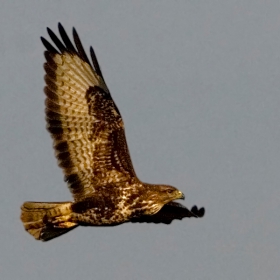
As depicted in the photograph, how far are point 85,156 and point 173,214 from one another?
204 cm

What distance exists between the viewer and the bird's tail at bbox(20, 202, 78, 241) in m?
13.0

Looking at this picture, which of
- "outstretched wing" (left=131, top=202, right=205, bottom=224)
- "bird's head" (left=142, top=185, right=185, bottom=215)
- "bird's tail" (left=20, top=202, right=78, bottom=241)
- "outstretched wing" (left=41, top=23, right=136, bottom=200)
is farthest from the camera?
"outstretched wing" (left=131, top=202, right=205, bottom=224)

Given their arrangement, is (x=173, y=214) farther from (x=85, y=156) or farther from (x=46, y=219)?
(x=46, y=219)

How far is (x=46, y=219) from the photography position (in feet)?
43.4

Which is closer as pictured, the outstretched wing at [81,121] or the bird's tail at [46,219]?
the bird's tail at [46,219]

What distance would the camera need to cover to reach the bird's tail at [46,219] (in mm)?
13039

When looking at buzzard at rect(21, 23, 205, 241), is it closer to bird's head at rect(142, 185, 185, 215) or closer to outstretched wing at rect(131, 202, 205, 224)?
bird's head at rect(142, 185, 185, 215)

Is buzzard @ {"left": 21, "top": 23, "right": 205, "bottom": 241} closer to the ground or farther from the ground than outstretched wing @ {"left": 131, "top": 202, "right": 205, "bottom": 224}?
farther from the ground

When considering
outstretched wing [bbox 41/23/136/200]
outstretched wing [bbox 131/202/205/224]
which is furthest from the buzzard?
outstretched wing [bbox 131/202/205/224]

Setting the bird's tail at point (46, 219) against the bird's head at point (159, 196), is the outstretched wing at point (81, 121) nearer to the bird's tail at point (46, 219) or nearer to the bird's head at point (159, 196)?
the bird's tail at point (46, 219)

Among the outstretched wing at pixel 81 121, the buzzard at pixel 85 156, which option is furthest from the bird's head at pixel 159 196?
the outstretched wing at pixel 81 121

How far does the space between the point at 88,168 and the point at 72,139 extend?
50cm

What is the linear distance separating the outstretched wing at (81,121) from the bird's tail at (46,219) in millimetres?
318

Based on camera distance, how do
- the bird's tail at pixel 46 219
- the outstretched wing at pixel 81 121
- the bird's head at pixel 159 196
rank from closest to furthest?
the bird's head at pixel 159 196, the bird's tail at pixel 46 219, the outstretched wing at pixel 81 121
